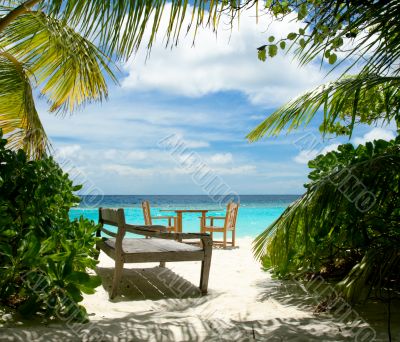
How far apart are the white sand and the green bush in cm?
19

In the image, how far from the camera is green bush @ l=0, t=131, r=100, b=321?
9.77 ft

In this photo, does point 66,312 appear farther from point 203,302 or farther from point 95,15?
point 95,15

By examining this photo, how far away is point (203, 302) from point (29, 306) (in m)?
1.77

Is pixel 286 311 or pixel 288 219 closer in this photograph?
pixel 288 219

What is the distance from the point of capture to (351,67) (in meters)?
2.62

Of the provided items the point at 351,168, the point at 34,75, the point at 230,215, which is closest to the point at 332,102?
the point at 351,168

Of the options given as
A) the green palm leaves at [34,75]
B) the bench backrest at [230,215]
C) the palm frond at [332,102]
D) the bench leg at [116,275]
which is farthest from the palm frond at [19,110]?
the bench backrest at [230,215]

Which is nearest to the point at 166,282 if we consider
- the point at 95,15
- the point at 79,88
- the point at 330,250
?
the point at 330,250

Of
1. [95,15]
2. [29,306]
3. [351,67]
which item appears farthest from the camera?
[29,306]

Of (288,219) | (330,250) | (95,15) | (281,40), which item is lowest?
(330,250)

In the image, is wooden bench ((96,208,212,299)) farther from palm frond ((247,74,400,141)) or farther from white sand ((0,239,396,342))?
palm frond ((247,74,400,141))

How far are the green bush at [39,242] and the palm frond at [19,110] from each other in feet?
3.77

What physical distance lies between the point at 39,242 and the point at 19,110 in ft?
10.3

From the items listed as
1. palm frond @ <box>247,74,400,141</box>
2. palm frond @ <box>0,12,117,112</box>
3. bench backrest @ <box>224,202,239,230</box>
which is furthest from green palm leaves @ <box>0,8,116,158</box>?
bench backrest @ <box>224,202,239,230</box>
